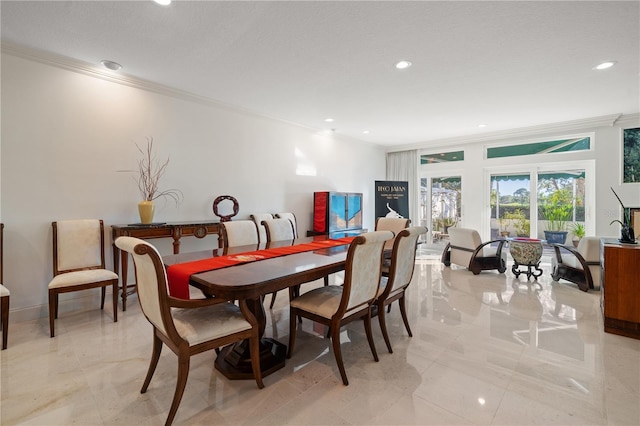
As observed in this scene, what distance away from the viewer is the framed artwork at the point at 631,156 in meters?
4.88

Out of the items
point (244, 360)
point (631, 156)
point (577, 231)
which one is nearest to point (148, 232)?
point (244, 360)

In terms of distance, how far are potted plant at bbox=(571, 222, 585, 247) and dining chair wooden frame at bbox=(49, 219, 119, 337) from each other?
23.8 ft

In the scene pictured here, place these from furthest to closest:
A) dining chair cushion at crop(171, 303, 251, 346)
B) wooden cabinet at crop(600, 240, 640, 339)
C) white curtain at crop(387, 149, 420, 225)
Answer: white curtain at crop(387, 149, 420, 225) → wooden cabinet at crop(600, 240, 640, 339) → dining chair cushion at crop(171, 303, 251, 346)

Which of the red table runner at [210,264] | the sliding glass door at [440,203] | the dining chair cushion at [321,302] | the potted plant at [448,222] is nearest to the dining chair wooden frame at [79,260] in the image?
the red table runner at [210,264]

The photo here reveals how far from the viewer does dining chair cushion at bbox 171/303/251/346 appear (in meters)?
1.63

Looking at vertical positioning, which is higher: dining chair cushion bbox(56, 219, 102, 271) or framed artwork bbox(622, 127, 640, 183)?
framed artwork bbox(622, 127, 640, 183)

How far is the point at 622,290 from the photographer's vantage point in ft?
8.78

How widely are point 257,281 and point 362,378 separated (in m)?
1.03

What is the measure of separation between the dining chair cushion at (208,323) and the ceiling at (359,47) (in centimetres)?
224

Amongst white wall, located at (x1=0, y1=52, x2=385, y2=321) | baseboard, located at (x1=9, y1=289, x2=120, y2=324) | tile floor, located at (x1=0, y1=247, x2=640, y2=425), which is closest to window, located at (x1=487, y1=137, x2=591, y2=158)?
tile floor, located at (x1=0, y1=247, x2=640, y2=425)

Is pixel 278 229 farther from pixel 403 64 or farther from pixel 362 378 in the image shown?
pixel 403 64

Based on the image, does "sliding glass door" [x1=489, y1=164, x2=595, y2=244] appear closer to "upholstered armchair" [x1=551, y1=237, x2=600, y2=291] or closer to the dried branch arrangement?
"upholstered armchair" [x1=551, y1=237, x2=600, y2=291]

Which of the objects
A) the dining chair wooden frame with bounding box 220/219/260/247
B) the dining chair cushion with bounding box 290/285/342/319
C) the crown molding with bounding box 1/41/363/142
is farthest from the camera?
the dining chair wooden frame with bounding box 220/219/260/247

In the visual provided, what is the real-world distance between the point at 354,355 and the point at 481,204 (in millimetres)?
5577
